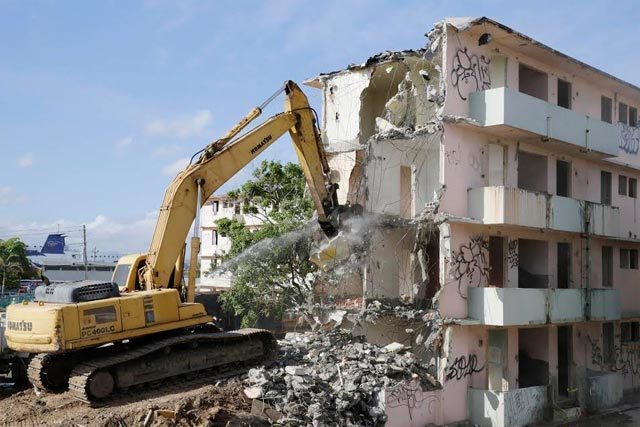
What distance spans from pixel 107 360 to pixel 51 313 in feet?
5.10

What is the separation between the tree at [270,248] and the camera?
2716 cm

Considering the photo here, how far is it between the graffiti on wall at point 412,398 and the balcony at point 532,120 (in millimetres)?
7745

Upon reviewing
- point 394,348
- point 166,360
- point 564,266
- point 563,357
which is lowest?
point 563,357

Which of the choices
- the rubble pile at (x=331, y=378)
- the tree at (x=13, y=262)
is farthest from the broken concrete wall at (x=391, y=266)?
the tree at (x=13, y=262)

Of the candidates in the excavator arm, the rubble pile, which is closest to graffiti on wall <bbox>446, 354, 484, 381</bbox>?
the rubble pile

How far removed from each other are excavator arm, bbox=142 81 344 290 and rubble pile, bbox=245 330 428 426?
9.97ft

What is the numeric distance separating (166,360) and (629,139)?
20.2 meters

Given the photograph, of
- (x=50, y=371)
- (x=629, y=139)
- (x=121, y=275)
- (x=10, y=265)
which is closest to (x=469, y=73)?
(x=629, y=139)

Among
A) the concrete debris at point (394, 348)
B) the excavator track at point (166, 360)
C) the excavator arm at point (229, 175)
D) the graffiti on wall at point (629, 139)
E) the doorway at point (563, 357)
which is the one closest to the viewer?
the excavator track at point (166, 360)

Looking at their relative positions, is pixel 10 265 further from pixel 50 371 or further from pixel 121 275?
pixel 50 371

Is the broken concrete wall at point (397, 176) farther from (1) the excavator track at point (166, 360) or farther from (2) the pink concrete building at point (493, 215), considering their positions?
(1) the excavator track at point (166, 360)

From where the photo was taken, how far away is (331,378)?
683 inches

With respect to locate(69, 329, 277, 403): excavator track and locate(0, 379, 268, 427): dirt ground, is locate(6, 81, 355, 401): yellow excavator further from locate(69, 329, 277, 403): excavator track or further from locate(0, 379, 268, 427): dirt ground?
locate(0, 379, 268, 427): dirt ground

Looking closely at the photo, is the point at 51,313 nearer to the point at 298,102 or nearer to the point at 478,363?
the point at 298,102
